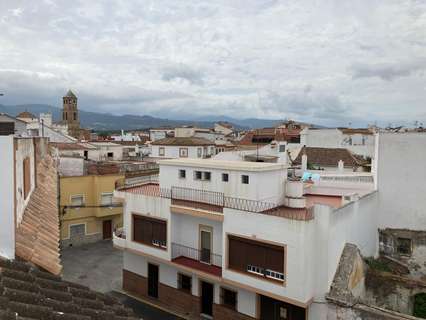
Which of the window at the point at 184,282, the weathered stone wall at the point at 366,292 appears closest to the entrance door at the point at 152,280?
the window at the point at 184,282

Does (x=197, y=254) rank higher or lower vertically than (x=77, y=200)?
lower

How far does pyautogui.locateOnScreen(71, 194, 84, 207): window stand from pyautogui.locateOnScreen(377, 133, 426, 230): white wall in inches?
917

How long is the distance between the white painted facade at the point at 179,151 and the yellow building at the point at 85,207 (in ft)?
63.1

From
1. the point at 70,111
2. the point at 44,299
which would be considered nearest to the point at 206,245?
the point at 44,299

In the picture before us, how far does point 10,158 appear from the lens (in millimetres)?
6098

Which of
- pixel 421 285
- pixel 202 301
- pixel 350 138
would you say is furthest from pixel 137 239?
pixel 350 138

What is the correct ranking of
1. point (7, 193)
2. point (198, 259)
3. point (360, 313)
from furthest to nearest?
point (198, 259)
point (360, 313)
point (7, 193)

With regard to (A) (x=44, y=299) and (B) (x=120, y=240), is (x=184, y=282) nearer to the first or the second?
(B) (x=120, y=240)

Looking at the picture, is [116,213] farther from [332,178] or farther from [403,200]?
[403,200]

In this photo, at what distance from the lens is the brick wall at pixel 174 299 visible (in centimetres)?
1924

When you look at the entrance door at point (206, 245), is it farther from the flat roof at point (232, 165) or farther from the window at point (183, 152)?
the window at point (183, 152)

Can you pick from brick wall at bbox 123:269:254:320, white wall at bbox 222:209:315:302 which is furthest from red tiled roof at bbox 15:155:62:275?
brick wall at bbox 123:269:254:320

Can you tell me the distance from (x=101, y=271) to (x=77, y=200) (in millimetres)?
7213

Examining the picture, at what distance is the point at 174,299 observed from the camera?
21.4 metres
